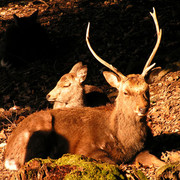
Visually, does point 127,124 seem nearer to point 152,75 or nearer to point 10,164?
point 152,75

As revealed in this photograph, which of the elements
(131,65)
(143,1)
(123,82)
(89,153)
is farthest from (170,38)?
(89,153)

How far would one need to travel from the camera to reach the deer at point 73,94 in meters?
7.35

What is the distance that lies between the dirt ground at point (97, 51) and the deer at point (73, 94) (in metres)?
0.80

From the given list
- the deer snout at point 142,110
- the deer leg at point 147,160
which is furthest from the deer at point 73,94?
the deer snout at point 142,110

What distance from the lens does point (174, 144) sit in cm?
555

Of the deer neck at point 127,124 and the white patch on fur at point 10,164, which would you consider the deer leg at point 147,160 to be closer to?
the deer neck at point 127,124

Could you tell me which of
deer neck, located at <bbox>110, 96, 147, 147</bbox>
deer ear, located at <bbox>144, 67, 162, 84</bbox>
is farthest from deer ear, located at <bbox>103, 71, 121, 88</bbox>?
deer ear, located at <bbox>144, 67, 162, 84</bbox>

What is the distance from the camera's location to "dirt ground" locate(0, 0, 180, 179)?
6.95 metres

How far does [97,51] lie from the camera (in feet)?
33.9

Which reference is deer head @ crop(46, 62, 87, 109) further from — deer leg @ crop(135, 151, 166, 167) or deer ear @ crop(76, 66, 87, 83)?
deer leg @ crop(135, 151, 166, 167)

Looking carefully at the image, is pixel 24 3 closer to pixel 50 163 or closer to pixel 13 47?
pixel 13 47

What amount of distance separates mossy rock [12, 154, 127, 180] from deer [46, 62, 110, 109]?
3.92m

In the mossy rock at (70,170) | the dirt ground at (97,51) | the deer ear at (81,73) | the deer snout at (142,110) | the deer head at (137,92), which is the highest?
the mossy rock at (70,170)

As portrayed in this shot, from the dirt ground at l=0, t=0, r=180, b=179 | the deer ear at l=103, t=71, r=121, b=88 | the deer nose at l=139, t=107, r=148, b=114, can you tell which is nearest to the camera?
the deer nose at l=139, t=107, r=148, b=114
